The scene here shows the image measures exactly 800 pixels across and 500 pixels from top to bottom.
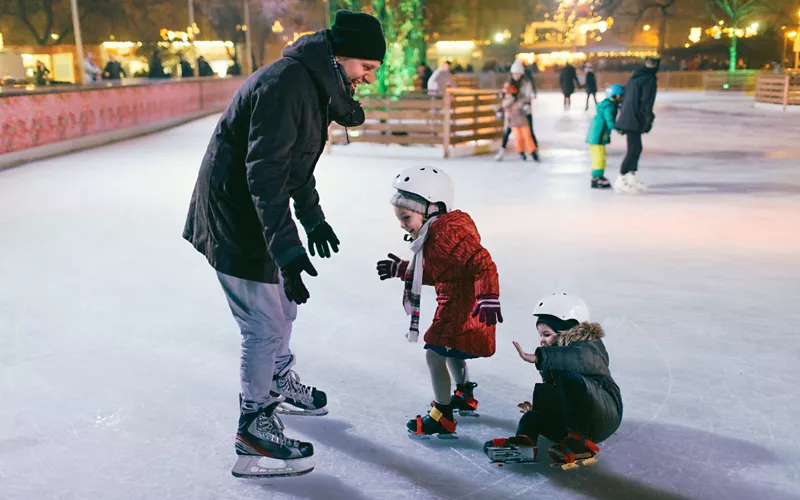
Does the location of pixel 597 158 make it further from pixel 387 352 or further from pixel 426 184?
pixel 426 184

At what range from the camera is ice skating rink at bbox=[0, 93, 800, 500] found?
279cm

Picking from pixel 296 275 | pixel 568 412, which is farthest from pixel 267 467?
pixel 568 412

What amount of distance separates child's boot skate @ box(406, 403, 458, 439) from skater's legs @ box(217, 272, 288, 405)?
2.08ft

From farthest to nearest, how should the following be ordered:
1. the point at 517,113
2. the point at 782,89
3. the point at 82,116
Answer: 1. the point at 782,89
2. the point at 82,116
3. the point at 517,113

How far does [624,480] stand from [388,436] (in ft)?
2.94

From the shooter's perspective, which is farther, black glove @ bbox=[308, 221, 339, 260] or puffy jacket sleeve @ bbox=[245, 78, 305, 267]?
black glove @ bbox=[308, 221, 339, 260]

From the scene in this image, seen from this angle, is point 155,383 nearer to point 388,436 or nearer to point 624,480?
point 388,436

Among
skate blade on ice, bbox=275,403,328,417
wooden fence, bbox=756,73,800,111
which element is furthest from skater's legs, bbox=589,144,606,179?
wooden fence, bbox=756,73,800,111

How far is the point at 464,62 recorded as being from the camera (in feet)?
181

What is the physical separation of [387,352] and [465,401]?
84cm

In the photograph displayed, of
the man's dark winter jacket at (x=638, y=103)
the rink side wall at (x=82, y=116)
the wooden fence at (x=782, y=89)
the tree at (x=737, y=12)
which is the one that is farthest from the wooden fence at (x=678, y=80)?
the man's dark winter jacket at (x=638, y=103)

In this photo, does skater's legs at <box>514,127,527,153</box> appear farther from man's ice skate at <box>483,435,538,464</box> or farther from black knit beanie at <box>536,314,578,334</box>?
man's ice skate at <box>483,435,538,464</box>

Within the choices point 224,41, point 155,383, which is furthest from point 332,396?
point 224,41

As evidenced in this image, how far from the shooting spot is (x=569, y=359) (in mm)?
2789
